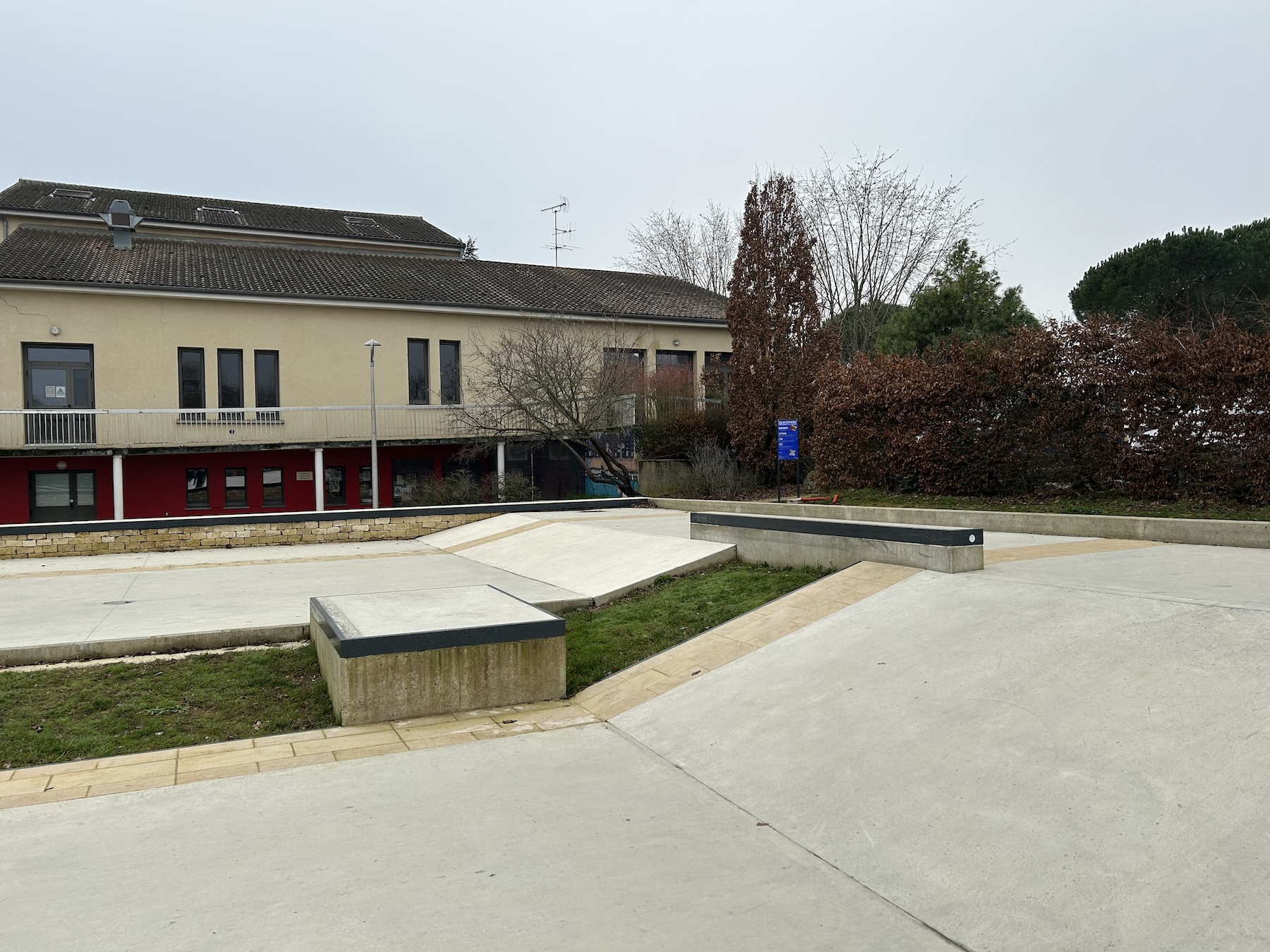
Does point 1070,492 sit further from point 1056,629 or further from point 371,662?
point 371,662

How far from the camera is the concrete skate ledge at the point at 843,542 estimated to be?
729 cm

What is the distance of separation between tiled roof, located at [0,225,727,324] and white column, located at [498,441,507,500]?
5169 mm

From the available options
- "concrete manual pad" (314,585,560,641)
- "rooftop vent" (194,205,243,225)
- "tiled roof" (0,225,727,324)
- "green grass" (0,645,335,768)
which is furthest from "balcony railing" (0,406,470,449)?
"concrete manual pad" (314,585,560,641)

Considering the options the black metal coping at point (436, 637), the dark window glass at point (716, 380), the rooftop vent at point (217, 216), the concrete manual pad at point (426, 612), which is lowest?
the black metal coping at point (436, 637)

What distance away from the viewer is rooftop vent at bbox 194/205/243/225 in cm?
3291

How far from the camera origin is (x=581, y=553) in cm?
1306

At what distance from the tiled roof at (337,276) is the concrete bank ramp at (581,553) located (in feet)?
39.9

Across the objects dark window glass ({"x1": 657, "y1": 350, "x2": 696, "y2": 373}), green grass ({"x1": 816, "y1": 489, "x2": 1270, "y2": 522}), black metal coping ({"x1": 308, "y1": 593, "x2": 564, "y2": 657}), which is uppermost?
dark window glass ({"x1": 657, "y1": 350, "x2": 696, "y2": 373})

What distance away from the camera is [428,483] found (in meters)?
25.7

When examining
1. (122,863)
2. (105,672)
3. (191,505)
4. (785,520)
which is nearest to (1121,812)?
(122,863)

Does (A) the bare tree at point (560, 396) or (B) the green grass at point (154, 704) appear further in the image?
(A) the bare tree at point (560, 396)

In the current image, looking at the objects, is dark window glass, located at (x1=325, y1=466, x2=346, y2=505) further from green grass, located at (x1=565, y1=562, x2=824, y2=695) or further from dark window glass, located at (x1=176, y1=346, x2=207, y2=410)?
green grass, located at (x1=565, y1=562, x2=824, y2=695)

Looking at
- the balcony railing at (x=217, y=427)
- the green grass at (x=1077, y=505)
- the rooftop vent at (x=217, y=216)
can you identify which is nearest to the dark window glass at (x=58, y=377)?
the balcony railing at (x=217, y=427)

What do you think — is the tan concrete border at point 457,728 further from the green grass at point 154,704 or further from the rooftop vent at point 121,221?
the rooftop vent at point 121,221
